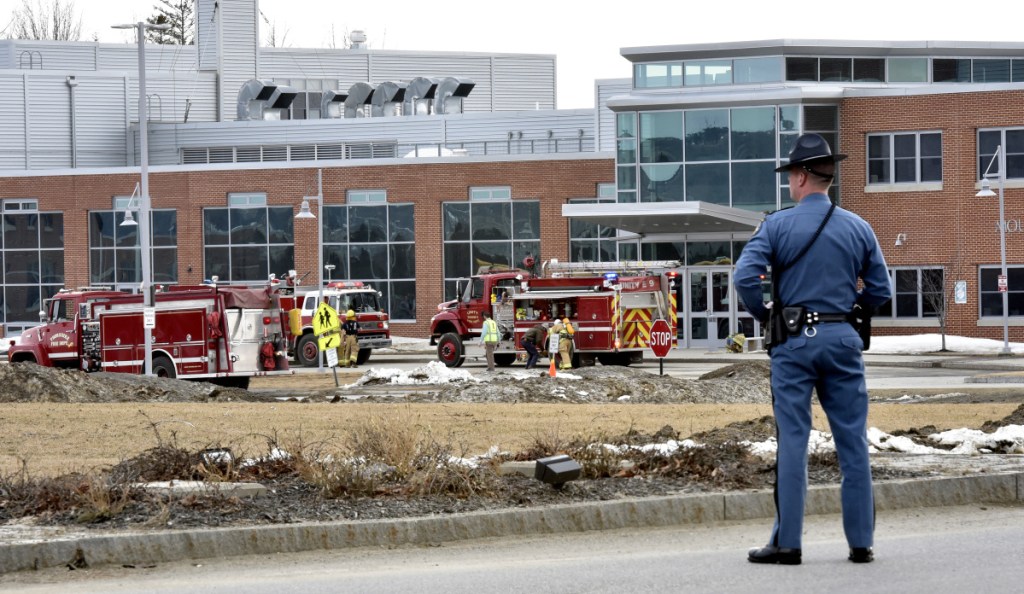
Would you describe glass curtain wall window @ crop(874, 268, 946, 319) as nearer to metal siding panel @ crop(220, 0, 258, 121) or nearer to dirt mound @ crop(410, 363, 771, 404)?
dirt mound @ crop(410, 363, 771, 404)

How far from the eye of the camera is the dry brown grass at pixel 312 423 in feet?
43.0

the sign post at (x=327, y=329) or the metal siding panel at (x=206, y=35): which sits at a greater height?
the metal siding panel at (x=206, y=35)

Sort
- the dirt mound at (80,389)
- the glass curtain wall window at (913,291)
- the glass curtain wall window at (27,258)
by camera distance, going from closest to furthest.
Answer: the dirt mound at (80,389)
the glass curtain wall window at (913,291)
the glass curtain wall window at (27,258)

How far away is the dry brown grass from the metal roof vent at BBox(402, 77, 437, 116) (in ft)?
165

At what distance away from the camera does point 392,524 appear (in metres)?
8.76

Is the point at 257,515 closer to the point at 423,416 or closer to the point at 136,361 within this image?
the point at 423,416

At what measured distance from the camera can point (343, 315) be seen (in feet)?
137

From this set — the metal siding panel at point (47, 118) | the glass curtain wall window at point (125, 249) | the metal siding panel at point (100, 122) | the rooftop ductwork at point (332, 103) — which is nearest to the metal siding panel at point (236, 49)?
the rooftop ductwork at point (332, 103)

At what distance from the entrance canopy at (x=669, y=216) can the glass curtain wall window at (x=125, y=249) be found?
20780 millimetres

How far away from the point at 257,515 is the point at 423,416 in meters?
8.35

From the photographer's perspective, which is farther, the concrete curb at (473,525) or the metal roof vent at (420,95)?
the metal roof vent at (420,95)

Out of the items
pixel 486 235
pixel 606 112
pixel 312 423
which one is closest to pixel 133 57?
pixel 606 112

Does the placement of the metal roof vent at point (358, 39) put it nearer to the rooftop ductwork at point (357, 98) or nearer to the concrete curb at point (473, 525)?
→ the rooftop ductwork at point (357, 98)

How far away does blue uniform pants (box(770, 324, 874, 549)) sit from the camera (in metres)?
7.37
